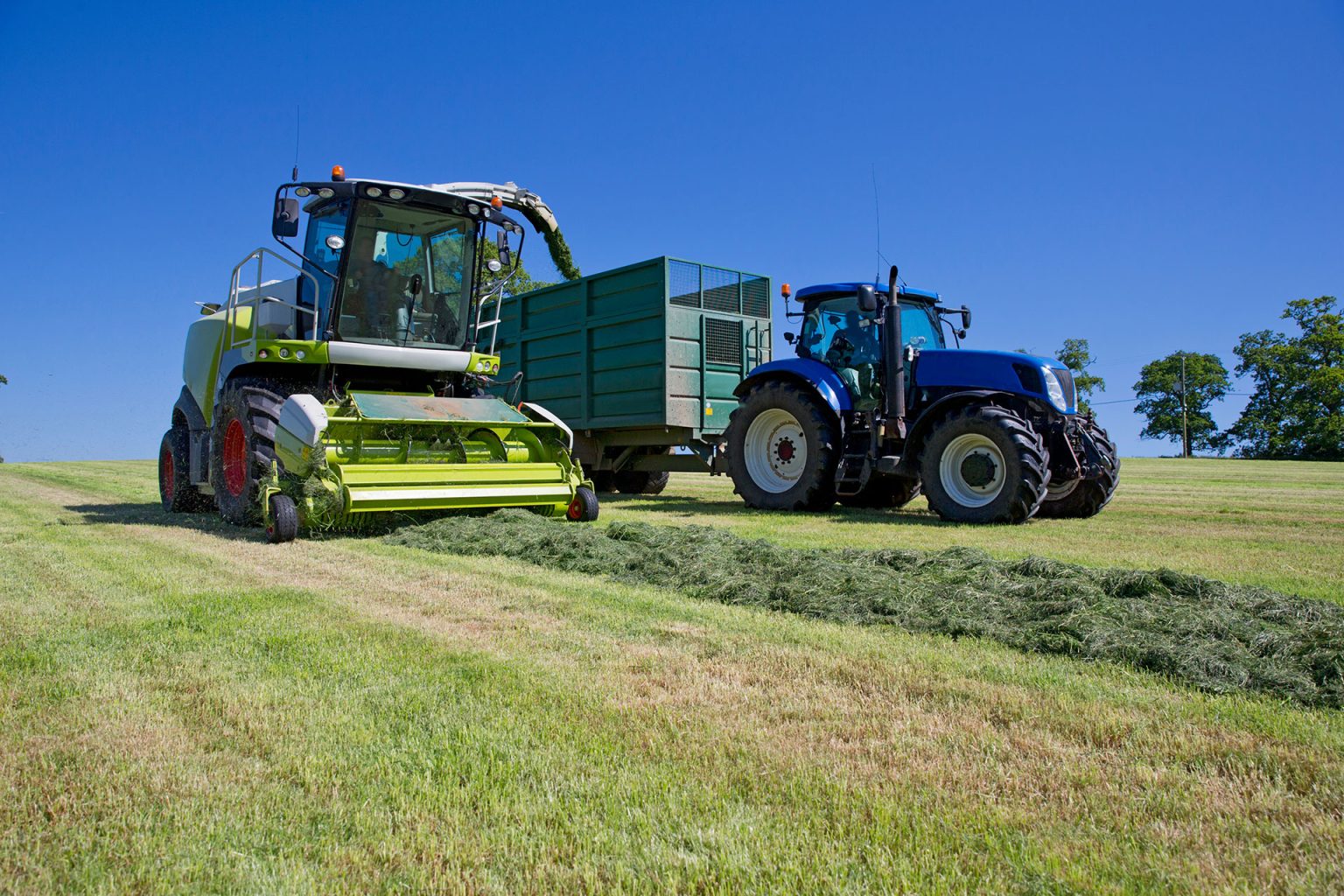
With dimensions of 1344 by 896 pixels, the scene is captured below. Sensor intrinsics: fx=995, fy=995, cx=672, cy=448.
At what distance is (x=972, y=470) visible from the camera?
8.76 metres

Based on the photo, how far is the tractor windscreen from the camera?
327 inches

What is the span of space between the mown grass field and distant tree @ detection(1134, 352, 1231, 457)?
54.1m

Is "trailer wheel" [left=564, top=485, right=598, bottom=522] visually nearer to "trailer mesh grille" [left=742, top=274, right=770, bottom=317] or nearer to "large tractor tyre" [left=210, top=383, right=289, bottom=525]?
"large tractor tyre" [left=210, top=383, right=289, bottom=525]

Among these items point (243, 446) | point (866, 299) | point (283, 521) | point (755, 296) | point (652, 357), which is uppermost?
point (755, 296)

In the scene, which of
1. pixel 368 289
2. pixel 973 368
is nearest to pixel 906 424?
pixel 973 368

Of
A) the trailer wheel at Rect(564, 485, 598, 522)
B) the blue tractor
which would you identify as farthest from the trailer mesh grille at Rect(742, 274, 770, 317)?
the trailer wheel at Rect(564, 485, 598, 522)

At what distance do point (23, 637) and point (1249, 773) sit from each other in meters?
3.95

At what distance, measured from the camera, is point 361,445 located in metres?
7.65

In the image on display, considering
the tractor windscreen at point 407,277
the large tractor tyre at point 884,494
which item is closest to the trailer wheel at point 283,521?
the tractor windscreen at point 407,277

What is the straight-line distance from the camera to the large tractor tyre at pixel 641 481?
1309cm

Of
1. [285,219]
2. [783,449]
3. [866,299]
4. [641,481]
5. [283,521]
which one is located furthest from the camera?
[641,481]

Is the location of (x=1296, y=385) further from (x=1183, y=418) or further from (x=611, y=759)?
(x=611, y=759)

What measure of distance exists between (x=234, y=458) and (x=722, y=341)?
5315 millimetres

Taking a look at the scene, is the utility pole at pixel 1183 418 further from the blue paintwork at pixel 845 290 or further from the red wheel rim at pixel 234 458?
the red wheel rim at pixel 234 458
